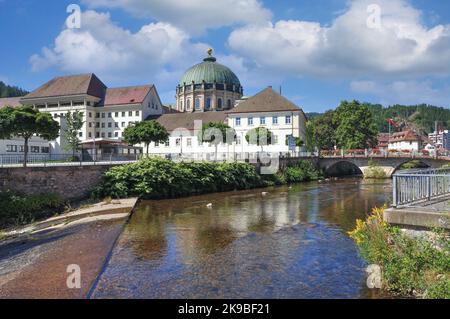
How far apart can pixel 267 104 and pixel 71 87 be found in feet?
129

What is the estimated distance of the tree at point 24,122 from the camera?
1000 inches

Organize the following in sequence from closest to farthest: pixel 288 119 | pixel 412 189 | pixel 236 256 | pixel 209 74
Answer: pixel 412 189, pixel 236 256, pixel 288 119, pixel 209 74

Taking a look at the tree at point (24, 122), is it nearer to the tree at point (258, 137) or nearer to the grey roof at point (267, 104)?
the tree at point (258, 137)

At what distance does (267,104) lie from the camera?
63.5 metres

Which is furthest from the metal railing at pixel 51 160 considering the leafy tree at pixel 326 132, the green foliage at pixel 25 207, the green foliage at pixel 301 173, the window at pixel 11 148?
the leafy tree at pixel 326 132

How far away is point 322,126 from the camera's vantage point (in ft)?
260

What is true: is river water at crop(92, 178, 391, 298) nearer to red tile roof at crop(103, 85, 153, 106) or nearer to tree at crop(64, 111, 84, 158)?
tree at crop(64, 111, 84, 158)

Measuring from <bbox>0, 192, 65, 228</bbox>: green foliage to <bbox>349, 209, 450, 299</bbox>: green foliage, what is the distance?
56.6 feet

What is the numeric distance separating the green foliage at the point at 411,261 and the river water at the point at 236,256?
728 millimetres

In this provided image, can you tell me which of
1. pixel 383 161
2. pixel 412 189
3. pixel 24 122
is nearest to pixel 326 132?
pixel 383 161

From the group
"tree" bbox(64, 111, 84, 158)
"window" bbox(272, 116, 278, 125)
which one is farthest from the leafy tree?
"tree" bbox(64, 111, 84, 158)

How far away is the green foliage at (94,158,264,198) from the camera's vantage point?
90.9 feet

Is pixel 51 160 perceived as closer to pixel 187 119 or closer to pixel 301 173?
pixel 301 173

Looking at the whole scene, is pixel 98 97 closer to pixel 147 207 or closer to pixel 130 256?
pixel 147 207
